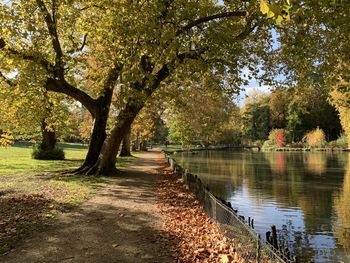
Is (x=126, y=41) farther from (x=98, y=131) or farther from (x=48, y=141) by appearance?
(x=48, y=141)

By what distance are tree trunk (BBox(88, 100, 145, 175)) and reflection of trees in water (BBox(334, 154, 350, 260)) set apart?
410 inches

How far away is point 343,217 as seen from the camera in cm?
1372

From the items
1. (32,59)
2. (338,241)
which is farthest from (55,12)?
(338,241)

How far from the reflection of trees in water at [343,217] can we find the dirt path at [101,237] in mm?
5035

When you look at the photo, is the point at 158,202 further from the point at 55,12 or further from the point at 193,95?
the point at 193,95

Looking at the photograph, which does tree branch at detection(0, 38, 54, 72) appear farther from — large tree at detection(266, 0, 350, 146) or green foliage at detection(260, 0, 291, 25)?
green foliage at detection(260, 0, 291, 25)

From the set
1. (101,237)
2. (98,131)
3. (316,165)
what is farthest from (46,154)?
(101,237)

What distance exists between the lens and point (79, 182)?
1734 centimetres

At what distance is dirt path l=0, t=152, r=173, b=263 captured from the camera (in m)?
7.13

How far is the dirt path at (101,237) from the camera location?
7133 millimetres

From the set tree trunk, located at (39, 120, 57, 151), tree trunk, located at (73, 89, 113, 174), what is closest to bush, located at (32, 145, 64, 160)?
tree trunk, located at (39, 120, 57, 151)

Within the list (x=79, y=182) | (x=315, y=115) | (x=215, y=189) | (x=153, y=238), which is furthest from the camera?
(x=315, y=115)

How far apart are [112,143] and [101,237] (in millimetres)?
12605

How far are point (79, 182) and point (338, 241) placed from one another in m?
10.8
